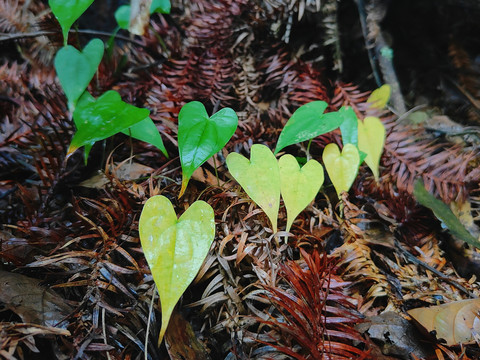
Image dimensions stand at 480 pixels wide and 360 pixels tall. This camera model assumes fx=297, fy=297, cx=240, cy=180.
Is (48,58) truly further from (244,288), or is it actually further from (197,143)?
(244,288)

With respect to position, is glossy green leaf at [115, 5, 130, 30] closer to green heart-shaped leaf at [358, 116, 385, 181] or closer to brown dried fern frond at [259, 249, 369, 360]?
green heart-shaped leaf at [358, 116, 385, 181]

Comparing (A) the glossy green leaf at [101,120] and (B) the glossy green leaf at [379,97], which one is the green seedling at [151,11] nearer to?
(A) the glossy green leaf at [101,120]

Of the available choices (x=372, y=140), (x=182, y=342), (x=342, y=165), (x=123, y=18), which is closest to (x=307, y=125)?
(x=342, y=165)

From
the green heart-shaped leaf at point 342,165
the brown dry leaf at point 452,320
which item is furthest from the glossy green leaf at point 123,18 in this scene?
the brown dry leaf at point 452,320

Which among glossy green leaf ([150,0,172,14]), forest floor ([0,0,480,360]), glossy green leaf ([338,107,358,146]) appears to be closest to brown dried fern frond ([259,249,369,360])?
forest floor ([0,0,480,360])

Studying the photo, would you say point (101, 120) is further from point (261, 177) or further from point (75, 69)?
point (261, 177)

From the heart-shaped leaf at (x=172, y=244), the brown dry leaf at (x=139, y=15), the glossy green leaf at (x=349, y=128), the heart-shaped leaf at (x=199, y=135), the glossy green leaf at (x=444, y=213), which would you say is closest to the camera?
the heart-shaped leaf at (x=172, y=244)

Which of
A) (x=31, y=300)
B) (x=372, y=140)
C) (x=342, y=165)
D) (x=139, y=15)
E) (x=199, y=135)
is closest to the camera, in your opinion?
(x=31, y=300)
